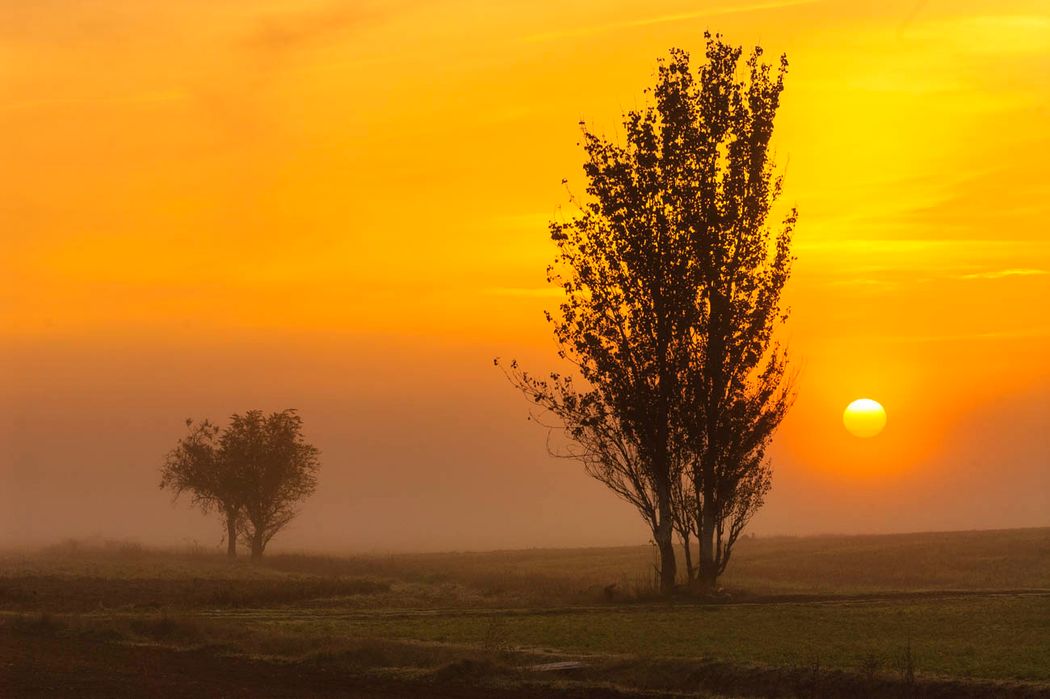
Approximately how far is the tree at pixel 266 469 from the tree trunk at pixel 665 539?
5386 centimetres

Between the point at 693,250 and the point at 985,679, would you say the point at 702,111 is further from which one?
the point at 985,679

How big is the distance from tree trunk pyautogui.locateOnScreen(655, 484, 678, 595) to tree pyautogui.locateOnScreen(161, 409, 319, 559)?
54490 millimetres

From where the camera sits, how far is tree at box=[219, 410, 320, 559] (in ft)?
325

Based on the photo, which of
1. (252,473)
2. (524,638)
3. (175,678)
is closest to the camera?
(175,678)

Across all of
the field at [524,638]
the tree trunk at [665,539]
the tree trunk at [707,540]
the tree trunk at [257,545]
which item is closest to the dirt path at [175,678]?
the field at [524,638]

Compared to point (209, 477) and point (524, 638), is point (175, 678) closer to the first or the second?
point (524, 638)

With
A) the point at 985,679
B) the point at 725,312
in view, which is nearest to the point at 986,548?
the point at 725,312

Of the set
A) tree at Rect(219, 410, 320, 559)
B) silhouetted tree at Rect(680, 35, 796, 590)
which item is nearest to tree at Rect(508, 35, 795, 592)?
silhouetted tree at Rect(680, 35, 796, 590)

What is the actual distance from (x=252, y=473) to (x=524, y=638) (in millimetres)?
68915

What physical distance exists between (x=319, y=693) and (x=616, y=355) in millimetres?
27468

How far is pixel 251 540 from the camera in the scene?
100688 millimetres

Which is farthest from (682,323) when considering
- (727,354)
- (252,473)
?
(252,473)

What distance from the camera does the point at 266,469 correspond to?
99.3m

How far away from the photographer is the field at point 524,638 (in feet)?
81.5
